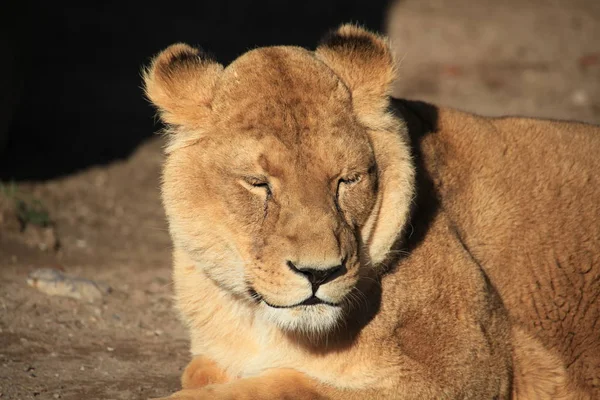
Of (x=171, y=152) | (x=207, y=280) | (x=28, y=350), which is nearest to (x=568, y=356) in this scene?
(x=207, y=280)

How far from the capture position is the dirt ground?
4707mm

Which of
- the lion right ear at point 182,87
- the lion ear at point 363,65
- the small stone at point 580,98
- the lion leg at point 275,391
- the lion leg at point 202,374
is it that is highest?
the small stone at point 580,98

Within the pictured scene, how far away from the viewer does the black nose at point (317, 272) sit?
3218 millimetres

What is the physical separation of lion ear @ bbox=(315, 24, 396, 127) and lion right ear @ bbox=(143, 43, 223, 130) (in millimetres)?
504

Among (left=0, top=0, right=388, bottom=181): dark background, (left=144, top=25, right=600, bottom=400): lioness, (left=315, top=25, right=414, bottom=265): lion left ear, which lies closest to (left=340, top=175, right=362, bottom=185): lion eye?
(left=144, top=25, right=600, bottom=400): lioness

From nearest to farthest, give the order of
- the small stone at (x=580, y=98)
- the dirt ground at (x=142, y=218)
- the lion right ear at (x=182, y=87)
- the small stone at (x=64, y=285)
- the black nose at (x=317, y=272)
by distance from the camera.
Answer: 1. the black nose at (x=317, y=272)
2. the lion right ear at (x=182, y=87)
3. the dirt ground at (x=142, y=218)
4. the small stone at (x=64, y=285)
5. the small stone at (x=580, y=98)

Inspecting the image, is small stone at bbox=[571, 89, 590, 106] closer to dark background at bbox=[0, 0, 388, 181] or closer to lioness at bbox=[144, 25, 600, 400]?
dark background at bbox=[0, 0, 388, 181]

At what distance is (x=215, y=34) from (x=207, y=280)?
8476 millimetres

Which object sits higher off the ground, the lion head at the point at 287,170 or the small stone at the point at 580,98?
the small stone at the point at 580,98

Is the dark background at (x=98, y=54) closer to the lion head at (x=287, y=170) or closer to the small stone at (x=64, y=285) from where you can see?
the small stone at (x=64, y=285)

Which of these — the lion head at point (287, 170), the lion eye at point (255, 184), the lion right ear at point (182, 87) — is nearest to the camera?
the lion head at point (287, 170)

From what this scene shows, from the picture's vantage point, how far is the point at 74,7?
12.4 metres

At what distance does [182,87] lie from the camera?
374cm

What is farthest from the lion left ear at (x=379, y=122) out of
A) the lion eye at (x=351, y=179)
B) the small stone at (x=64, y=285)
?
the small stone at (x=64, y=285)
